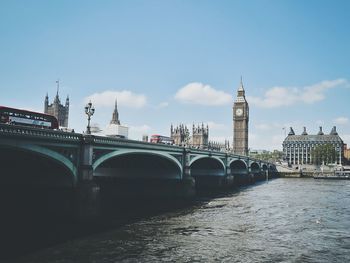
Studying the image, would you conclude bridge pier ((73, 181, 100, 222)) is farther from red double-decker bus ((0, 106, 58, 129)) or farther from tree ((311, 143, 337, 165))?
tree ((311, 143, 337, 165))

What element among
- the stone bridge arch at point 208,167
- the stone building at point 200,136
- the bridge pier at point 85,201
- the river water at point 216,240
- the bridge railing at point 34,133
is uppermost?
the stone building at point 200,136

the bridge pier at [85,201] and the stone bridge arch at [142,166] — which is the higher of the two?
the stone bridge arch at [142,166]

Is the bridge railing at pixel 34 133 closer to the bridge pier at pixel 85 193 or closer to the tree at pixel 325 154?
the bridge pier at pixel 85 193

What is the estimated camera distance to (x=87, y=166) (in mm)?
29969

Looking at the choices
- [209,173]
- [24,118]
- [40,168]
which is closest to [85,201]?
[40,168]

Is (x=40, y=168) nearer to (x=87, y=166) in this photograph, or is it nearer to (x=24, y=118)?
(x=87, y=166)

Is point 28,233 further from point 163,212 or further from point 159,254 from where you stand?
point 163,212

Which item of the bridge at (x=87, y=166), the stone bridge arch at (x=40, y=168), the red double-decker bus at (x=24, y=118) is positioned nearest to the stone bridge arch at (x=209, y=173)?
the bridge at (x=87, y=166)

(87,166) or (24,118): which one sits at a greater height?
(24,118)

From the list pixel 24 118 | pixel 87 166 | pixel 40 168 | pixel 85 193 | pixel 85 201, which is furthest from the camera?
pixel 24 118

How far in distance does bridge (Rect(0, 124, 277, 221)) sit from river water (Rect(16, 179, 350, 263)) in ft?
19.7

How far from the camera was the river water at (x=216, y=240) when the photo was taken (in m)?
19.8

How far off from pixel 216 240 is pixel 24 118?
21.1 m

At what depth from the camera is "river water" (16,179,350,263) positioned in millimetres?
19766
